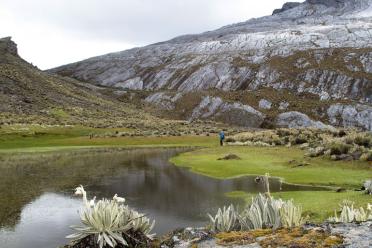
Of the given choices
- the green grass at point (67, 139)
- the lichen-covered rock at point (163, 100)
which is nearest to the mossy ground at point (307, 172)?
the green grass at point (67, 139)

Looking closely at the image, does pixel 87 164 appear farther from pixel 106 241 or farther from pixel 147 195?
pixel 106 241

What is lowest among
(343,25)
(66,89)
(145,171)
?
(145,171)

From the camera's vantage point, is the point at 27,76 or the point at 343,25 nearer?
the point at 27,76

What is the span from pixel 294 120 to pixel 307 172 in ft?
312

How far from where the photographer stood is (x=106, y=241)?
32.7ft

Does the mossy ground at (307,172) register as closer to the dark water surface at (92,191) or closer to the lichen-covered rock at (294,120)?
the dark water surface at (92,191)

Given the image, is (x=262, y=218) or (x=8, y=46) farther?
(x=8, y=46)

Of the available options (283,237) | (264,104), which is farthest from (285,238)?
(264,104)

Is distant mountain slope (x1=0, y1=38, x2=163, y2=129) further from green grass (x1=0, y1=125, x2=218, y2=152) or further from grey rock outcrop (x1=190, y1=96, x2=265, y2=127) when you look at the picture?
green grass (x1=0, y1=125, x2=218, y2=152)

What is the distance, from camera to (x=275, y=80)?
15700 centimetres

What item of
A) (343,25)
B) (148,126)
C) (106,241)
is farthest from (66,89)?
(106,241)

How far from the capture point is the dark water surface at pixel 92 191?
17.4m

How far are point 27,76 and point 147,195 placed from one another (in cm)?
12554

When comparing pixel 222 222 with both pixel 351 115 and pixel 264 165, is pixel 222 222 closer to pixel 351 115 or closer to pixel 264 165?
pixel 264 165
